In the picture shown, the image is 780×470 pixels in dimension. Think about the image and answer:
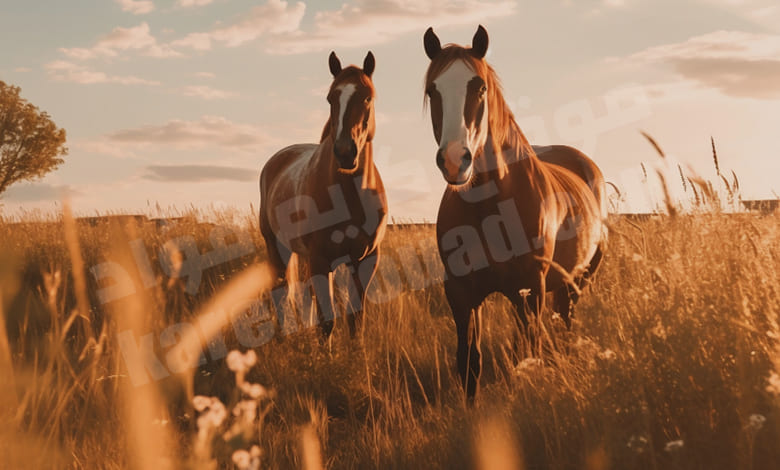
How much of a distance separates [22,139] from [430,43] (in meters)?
33.7

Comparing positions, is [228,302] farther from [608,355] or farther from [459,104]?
[608,355]

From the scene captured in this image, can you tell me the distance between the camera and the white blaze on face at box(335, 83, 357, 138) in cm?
572

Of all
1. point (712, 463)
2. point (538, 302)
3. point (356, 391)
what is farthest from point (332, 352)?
point (712, 463)

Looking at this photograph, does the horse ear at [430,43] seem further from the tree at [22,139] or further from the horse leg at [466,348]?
the tree at [22,139]

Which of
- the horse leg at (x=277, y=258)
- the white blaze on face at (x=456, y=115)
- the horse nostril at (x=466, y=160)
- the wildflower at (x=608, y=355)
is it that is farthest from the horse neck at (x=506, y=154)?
the horse leg at (x=277, y=258)

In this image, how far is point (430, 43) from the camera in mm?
4328

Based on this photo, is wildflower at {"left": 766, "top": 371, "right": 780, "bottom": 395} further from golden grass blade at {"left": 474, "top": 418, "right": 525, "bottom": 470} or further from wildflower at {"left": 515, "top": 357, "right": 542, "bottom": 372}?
wildflower at {"left": 515, "top": 357, "right": 542, "bottom": 372}

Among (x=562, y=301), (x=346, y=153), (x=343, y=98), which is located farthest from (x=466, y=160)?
(x=562, y=301)

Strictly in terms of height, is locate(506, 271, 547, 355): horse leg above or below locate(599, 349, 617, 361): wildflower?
above

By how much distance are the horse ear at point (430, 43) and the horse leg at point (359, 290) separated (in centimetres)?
243

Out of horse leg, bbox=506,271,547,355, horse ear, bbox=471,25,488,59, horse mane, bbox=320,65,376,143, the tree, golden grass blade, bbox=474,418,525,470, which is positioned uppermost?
the tree

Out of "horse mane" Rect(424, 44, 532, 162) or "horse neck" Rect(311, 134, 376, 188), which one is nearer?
"horse mane" Rect(424, 44, 532, 162)

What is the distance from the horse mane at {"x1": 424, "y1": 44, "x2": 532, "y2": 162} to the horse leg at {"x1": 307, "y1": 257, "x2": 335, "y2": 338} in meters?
2.40

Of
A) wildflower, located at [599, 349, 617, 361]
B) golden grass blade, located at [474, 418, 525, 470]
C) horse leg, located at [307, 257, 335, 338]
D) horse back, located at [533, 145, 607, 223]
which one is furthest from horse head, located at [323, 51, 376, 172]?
wildflower, located at [599, 349, 617, 361]
